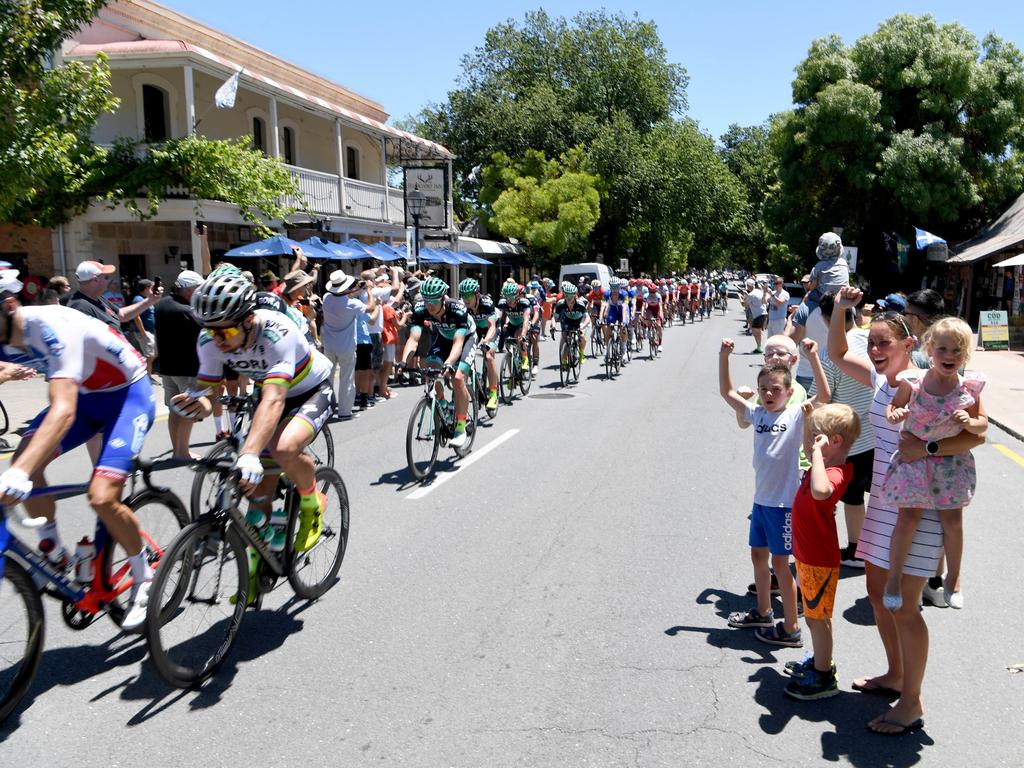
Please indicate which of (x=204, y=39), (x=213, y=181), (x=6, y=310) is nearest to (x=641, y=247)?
(x=204, y=39)

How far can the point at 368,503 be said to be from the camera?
7.50 metres

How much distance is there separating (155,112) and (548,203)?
23.4 m

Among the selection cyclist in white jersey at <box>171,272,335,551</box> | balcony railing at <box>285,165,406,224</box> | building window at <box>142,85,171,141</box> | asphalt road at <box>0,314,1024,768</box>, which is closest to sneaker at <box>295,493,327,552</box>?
cyclist in white jersey at <box>171,272,335,551</box>

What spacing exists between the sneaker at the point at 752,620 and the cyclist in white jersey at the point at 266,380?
2.49 m

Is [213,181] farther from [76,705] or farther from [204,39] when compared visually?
[76,705]

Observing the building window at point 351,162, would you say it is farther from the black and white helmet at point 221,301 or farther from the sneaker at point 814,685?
the sneaker at point 814,685

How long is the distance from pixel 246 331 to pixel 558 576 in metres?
2.60

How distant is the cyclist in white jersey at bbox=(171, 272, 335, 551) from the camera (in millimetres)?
4371

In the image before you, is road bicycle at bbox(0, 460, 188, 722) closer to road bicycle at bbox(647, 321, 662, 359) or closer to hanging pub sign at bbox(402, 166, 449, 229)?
road bicycle at bbox(647, 321, 662, 359)

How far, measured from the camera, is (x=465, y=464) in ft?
29.8

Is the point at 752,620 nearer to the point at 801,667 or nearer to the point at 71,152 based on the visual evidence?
the point at 801,667

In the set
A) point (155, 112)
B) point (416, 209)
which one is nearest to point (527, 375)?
point (416, 209)

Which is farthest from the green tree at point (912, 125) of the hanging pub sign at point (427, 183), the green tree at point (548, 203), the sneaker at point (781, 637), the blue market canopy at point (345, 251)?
the sneaker at point (781, 637)

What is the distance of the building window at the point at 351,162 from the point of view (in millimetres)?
32531
